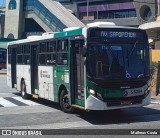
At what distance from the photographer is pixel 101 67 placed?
37.6 ft

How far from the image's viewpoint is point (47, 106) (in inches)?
612

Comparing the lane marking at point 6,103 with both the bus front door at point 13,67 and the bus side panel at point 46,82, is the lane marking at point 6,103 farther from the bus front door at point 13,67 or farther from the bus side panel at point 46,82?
the bus front door at point 13,67

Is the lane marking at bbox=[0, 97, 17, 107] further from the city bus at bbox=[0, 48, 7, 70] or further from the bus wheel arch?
the city bus at bbox=[0, 48, 7, 70]

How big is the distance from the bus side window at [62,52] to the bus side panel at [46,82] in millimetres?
1013

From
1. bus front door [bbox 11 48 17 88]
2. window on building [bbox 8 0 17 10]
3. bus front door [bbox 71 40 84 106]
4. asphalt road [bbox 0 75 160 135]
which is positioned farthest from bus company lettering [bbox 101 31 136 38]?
window on building [bbox 8 0 17 10]

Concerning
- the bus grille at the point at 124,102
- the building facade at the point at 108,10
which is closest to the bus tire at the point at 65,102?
the bus grille at the point at 124,102

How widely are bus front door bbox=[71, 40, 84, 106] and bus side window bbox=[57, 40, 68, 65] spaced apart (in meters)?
0.47

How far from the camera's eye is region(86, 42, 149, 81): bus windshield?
11.5 m

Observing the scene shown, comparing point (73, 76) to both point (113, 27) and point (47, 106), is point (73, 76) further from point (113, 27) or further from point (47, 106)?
point (47, 106)

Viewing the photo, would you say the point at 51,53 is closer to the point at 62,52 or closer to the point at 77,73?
the point at 62,52

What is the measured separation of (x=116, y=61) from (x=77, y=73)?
1.49 metres

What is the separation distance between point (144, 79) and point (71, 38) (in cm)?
291

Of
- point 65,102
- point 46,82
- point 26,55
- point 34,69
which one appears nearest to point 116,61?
point 65,102

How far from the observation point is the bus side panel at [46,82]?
572 inches
